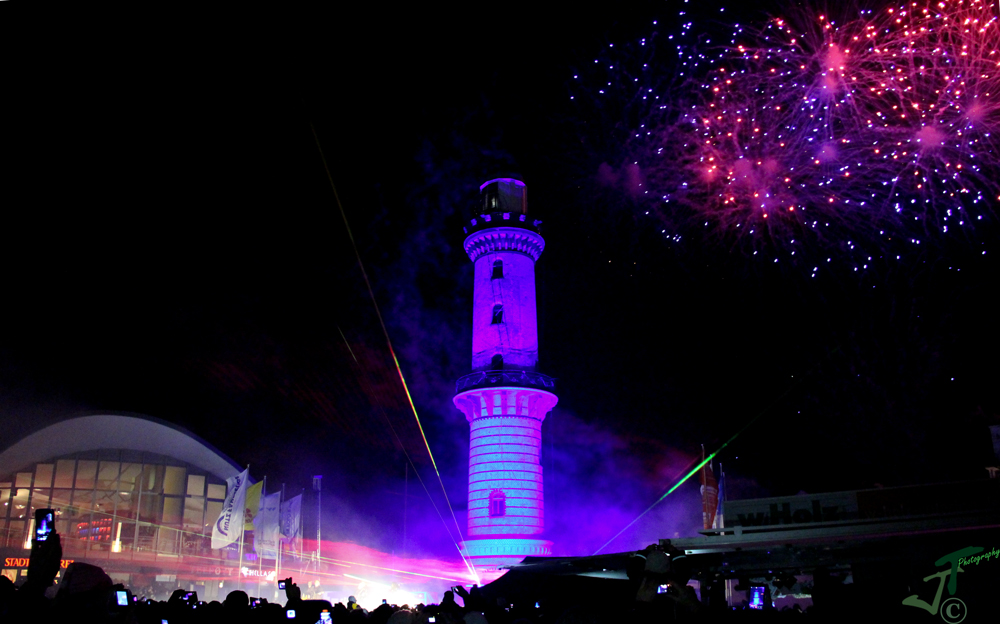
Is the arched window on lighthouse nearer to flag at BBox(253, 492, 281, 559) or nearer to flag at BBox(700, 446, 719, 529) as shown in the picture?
flag at BBox(700, 446, 719, 529)

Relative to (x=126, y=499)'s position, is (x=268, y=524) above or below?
below

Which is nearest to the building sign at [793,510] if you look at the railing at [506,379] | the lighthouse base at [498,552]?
the lighthouse base at [498,552]

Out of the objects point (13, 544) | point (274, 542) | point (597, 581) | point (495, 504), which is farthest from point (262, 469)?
point (597, 581)

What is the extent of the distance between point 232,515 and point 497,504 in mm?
13378

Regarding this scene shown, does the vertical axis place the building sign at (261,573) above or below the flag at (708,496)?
below

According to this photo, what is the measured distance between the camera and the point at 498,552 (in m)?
39.7

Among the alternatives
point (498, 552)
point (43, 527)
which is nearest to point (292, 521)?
point (498, 552)

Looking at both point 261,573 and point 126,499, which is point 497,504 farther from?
point 126,499

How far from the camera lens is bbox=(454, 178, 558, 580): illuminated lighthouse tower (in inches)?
1601

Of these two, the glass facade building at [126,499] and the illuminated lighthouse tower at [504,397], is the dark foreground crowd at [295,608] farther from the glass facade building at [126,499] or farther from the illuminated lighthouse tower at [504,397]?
the glass facade building at [126,499]

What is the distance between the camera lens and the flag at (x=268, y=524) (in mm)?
42375

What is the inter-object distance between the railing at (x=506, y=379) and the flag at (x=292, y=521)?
11.5 meters

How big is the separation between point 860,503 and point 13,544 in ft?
164

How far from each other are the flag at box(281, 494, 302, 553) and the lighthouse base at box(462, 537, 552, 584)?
34.1 feet
